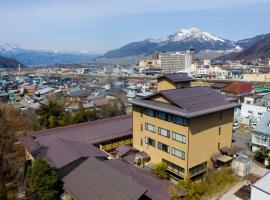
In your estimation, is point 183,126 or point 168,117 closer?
point 183,126

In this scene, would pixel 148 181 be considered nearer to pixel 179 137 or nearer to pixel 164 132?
pixel 179 137

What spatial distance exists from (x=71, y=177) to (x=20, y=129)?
61.6ft

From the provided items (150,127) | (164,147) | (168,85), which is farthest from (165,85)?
(164,147)

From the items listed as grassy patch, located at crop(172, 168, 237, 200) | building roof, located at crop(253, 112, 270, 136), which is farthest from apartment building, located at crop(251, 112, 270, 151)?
grassy patch, located at crop(172, 168, 237, 200)

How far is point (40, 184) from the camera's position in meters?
15.0

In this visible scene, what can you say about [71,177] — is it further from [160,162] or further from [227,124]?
[227,124]

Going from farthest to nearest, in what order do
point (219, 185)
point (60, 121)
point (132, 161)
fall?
1. point (60, 121)
2. point (132, 161)
3. point (219, 185)

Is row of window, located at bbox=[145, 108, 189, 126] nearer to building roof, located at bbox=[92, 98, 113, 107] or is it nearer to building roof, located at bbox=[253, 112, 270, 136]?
building roof, located at bbox=[253, 112, 270, 136]

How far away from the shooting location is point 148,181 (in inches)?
676

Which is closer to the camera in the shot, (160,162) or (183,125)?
(183,125)

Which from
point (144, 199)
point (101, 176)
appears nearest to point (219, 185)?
point (144, 199)

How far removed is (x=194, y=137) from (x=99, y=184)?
8332mm

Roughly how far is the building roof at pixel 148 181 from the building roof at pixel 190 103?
4902 mm

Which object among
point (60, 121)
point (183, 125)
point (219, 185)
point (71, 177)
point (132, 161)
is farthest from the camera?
point (60, 121)
